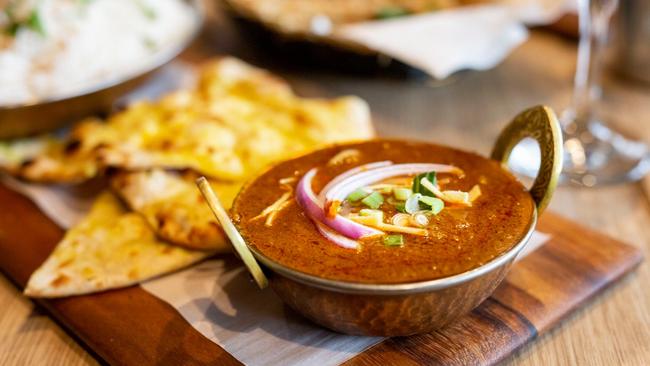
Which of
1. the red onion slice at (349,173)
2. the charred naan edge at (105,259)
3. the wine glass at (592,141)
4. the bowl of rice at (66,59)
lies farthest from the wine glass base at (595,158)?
the bowl of rice at (66,59)

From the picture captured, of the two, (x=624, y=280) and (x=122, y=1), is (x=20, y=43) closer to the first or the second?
(x=122, y=1)

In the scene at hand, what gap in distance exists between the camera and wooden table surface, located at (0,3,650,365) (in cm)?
149

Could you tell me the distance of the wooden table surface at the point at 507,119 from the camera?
1493 mm

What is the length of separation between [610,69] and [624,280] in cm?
155

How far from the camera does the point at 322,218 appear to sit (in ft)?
4.50

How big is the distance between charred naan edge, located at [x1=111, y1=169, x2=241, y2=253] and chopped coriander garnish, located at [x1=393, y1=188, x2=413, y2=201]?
445 mm

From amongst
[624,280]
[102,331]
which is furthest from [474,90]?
[102,331]

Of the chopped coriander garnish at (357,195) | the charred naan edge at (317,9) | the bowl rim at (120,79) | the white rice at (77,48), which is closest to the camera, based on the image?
the chopped coriander garnish at (357,195)

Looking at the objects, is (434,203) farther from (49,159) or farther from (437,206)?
(49,159)

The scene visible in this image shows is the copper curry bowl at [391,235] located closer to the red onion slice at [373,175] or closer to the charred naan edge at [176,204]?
the red onion slice at [373,175]

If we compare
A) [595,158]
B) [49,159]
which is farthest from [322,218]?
[595,158]

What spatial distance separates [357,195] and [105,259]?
656mm

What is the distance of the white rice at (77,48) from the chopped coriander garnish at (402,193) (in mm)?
1224

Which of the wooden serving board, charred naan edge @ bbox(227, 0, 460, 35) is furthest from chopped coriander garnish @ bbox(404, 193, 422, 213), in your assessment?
charred naan edge @ bbox(227, 0, 460, 35)
